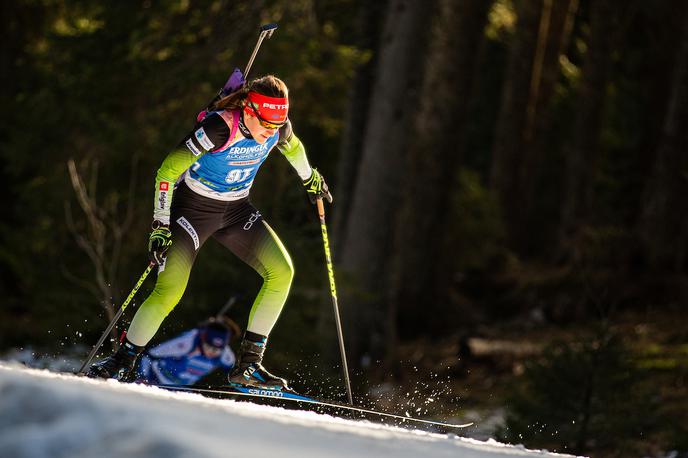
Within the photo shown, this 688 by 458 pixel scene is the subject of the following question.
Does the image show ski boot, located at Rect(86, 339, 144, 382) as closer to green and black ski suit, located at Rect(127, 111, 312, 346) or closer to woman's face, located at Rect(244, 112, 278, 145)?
green and black ski suit, located at Rect(127, 111, 312, 346)

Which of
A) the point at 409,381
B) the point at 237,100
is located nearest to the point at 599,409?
the point at 237,100

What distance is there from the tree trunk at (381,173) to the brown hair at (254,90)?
607 cm

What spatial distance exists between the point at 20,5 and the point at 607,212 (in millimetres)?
11930

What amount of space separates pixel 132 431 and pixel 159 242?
2944 mm

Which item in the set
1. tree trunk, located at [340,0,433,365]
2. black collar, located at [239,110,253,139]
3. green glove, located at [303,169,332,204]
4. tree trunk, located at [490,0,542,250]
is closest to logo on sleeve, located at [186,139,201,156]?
black collar, located at [239,110,253,139]

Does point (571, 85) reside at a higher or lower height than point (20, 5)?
lower

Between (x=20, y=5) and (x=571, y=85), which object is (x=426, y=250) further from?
(x=571, y=85)

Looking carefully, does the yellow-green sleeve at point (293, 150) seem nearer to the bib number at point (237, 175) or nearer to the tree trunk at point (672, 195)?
the bib number at point (237, 175)

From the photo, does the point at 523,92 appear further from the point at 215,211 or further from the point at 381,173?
the point at 215,211

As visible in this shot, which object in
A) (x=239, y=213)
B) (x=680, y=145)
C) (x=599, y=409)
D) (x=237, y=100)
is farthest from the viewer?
(x=680, y=145)

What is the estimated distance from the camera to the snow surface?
11.6ft

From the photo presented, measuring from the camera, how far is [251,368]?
7395 millimetres

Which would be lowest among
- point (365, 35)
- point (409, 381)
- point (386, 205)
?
point (409, 381)

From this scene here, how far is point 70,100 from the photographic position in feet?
47.4
